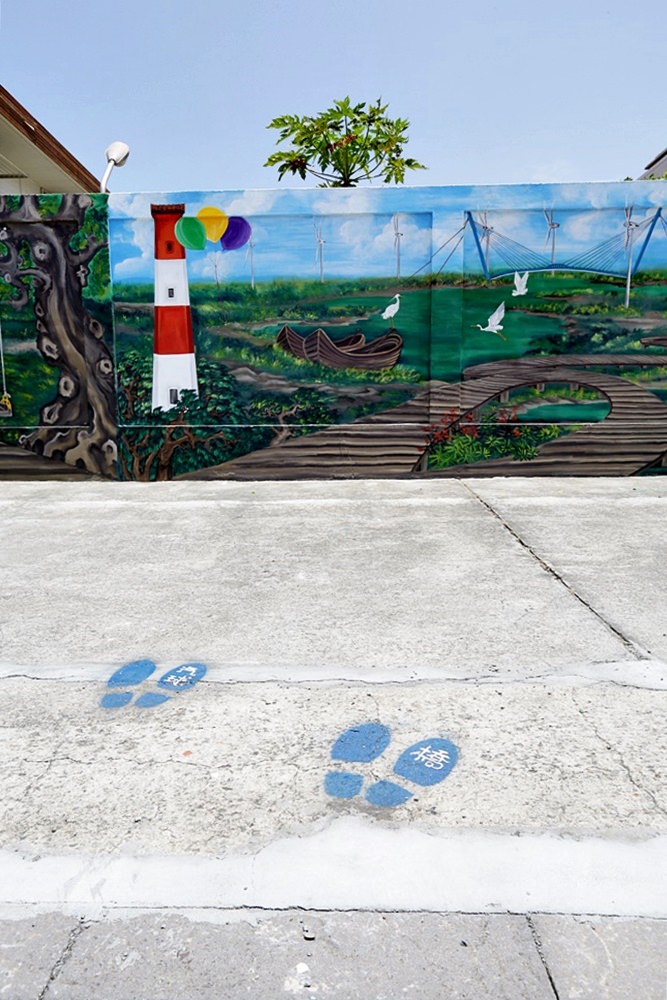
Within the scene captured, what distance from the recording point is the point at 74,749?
2.65 meters

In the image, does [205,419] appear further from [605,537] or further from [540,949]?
[540,949]

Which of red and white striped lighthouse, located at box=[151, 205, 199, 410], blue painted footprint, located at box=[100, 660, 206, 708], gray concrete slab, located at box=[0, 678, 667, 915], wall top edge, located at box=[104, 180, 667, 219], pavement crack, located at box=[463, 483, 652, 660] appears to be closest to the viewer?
gray concrete slab, located at box=[0, 678, 667, 915]

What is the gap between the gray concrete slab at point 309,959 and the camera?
1642 mm

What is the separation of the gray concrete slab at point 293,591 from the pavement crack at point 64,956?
5.02 ft

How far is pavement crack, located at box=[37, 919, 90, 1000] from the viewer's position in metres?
1.65

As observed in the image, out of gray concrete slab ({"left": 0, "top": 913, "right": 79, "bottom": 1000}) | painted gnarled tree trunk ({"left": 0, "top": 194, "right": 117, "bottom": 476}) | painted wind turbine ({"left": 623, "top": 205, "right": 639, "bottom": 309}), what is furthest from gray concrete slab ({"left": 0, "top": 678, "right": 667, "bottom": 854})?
painted wind turbine ({"left": 623, "top": 205, "right": 639, "bottom": 309})

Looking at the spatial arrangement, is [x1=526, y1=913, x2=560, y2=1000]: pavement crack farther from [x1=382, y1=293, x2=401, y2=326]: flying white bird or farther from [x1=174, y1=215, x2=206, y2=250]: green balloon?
[x1=174, y1=215, x2=206, y2=250]: green balloon

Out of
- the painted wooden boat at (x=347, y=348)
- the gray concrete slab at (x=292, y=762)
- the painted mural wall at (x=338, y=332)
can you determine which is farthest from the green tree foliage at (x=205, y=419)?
the gray concrete slab at (x=292, y=762)

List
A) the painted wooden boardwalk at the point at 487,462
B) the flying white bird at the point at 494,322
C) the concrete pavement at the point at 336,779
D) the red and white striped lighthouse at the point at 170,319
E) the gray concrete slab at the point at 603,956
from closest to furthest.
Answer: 1. the gray concrete slab at the point at 603,956
2. the concrete pavement at the point at 336,779
3. the red and white striped lighthouse at the point at 170,319
4. the flying white bird at the point at 494,322
5. the painted wooden boardwalk at the point at 487,462

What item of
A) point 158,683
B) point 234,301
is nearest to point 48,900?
point 158,683

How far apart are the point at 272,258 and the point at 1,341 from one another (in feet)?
10.8

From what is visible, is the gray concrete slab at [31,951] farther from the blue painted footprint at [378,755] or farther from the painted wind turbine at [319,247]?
the painted wind turbine at [319,247]

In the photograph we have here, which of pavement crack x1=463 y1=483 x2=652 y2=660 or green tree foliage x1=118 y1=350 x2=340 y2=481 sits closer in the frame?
pavement crack x1=463 y1=483 x2=652 y2=660

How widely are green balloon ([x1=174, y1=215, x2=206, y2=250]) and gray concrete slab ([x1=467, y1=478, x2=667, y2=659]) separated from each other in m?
4.10
